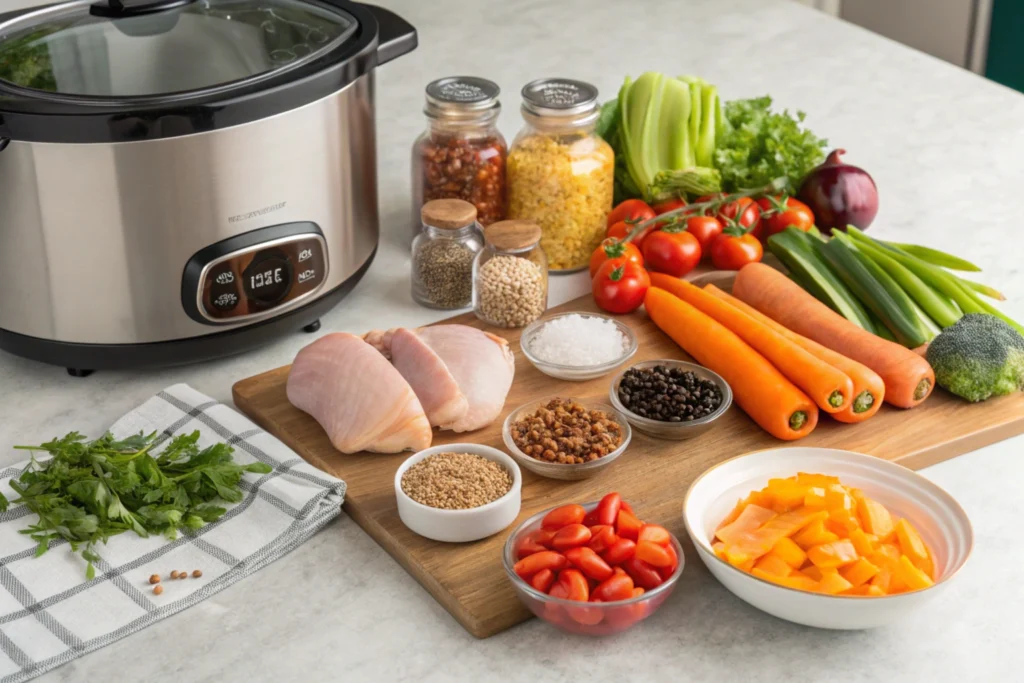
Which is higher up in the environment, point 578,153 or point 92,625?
point 578,153

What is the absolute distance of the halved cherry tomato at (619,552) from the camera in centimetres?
124

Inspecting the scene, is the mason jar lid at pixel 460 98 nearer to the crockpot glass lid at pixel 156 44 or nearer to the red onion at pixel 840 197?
the crockpot glass lid at pixel 156 44

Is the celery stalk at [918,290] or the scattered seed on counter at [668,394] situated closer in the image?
the scattered seed on counter at [668,394]

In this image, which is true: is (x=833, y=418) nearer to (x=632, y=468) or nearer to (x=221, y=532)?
(x=632, y=468)

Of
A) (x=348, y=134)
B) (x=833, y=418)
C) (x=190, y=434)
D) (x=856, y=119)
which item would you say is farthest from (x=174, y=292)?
(x=856, y=119)

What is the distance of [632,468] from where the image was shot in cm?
152

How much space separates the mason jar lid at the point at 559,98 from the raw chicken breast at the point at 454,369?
42 centimetres

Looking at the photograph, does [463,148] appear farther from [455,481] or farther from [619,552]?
[619,552]

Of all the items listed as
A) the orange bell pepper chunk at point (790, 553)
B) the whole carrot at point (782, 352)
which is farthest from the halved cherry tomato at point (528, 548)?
the whole carrot at point (782, 352)

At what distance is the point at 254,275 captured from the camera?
1620mm

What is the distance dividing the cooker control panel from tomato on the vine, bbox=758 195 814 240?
31.5 inches

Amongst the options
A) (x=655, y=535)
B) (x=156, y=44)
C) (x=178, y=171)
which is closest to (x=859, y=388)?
(x=655, y=535)

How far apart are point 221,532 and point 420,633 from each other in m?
0.28

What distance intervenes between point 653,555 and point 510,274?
0.67m
